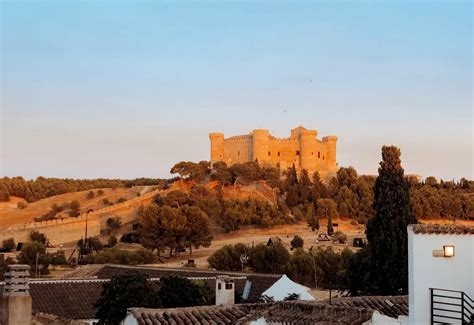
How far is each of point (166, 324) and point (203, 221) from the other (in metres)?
37.2

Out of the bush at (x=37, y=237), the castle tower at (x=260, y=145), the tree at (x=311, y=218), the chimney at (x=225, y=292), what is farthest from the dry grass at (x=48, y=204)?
the chimney at (x=225, y=292)

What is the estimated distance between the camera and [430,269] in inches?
328

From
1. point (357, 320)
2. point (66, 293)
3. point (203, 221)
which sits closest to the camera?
point (357, 320)

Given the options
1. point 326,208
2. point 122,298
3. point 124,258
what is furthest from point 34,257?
point 122,298

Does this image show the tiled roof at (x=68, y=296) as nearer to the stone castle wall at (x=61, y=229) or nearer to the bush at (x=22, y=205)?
the stone castle wall at (x=61, y=229)

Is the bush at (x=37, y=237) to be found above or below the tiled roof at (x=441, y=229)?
below

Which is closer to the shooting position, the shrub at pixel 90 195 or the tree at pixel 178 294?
the tree at pixel 178 294

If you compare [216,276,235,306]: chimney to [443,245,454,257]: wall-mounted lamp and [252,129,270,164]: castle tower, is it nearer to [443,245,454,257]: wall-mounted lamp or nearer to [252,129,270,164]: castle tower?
[443,245,454,257]: wall-mounted lamp

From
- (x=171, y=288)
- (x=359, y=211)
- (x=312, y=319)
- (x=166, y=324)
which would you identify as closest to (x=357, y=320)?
(x=312, y=319)

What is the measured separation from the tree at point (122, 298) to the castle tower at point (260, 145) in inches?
2551

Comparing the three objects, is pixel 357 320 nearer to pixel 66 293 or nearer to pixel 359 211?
pixel 66 293

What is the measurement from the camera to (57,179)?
95.6 m

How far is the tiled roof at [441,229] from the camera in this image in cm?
827

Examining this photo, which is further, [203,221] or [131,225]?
[131,225]
